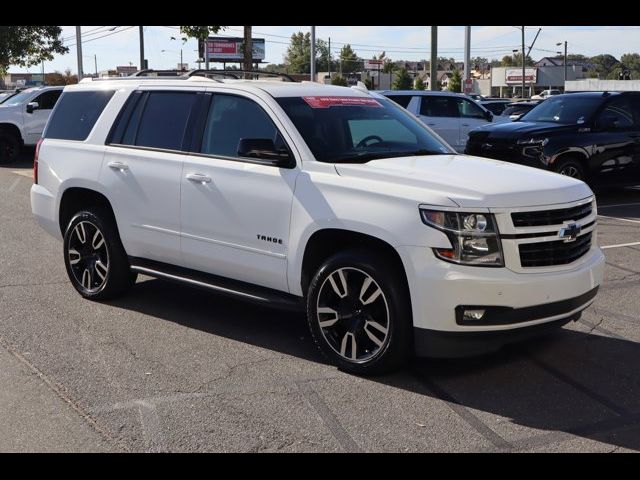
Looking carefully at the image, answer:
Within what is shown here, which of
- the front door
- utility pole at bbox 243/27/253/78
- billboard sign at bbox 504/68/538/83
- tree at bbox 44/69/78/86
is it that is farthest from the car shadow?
billboard sign at bbox 504/68/538/83

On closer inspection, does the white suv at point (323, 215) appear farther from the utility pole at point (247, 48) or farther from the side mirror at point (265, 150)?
the utility pole at point (247, 48)

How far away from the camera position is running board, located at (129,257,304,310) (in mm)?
5617

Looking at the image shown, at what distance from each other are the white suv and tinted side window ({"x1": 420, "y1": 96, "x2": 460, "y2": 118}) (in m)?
10.9

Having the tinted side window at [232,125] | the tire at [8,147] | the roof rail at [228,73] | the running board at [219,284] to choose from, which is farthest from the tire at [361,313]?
the tire at [8,147]

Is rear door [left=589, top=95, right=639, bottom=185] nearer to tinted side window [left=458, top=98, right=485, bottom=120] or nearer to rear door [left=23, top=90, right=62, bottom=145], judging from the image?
tinted side window [left=458, top=98, right=485, bottom=120]

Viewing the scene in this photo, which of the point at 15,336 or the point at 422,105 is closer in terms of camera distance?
the point at 15,336

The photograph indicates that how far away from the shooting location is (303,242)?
17.7ft

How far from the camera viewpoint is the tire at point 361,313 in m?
4.96

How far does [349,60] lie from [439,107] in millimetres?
107739

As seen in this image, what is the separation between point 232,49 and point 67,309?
80470 millimetres

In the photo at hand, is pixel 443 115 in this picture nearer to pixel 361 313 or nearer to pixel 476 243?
pixel 361 313
